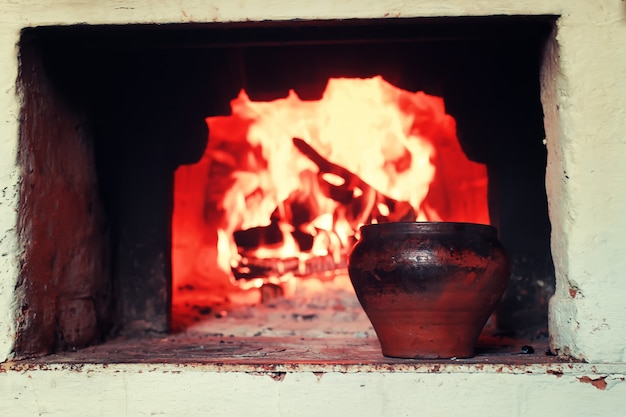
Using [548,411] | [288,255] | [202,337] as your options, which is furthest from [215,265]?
[548,411]

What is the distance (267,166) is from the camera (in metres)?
3.02

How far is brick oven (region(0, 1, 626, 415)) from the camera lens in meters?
1.87

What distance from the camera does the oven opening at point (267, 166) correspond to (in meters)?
2.34

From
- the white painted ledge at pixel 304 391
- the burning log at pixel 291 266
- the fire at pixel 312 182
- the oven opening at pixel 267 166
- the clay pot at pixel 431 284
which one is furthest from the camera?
the burning log at pixel 291 266

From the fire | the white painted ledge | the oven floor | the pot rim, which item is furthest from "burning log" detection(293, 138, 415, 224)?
the white painted ledge

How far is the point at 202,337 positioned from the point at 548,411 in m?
1.31

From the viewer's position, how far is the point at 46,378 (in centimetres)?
191

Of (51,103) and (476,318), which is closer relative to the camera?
(476,318)

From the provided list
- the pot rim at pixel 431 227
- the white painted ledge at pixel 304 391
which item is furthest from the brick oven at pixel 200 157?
the pot rim at pixel 431 227

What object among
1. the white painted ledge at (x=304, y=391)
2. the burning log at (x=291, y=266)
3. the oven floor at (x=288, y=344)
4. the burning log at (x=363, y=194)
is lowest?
the white painted ledge at (x=304, y=391)

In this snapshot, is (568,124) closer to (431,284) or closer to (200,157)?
(431,284)

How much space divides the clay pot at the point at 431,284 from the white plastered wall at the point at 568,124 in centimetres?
21

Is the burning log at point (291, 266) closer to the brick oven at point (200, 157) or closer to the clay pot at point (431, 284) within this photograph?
the brick oven at point (200, 157)

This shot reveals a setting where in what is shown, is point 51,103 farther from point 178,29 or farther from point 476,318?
point 476,318
